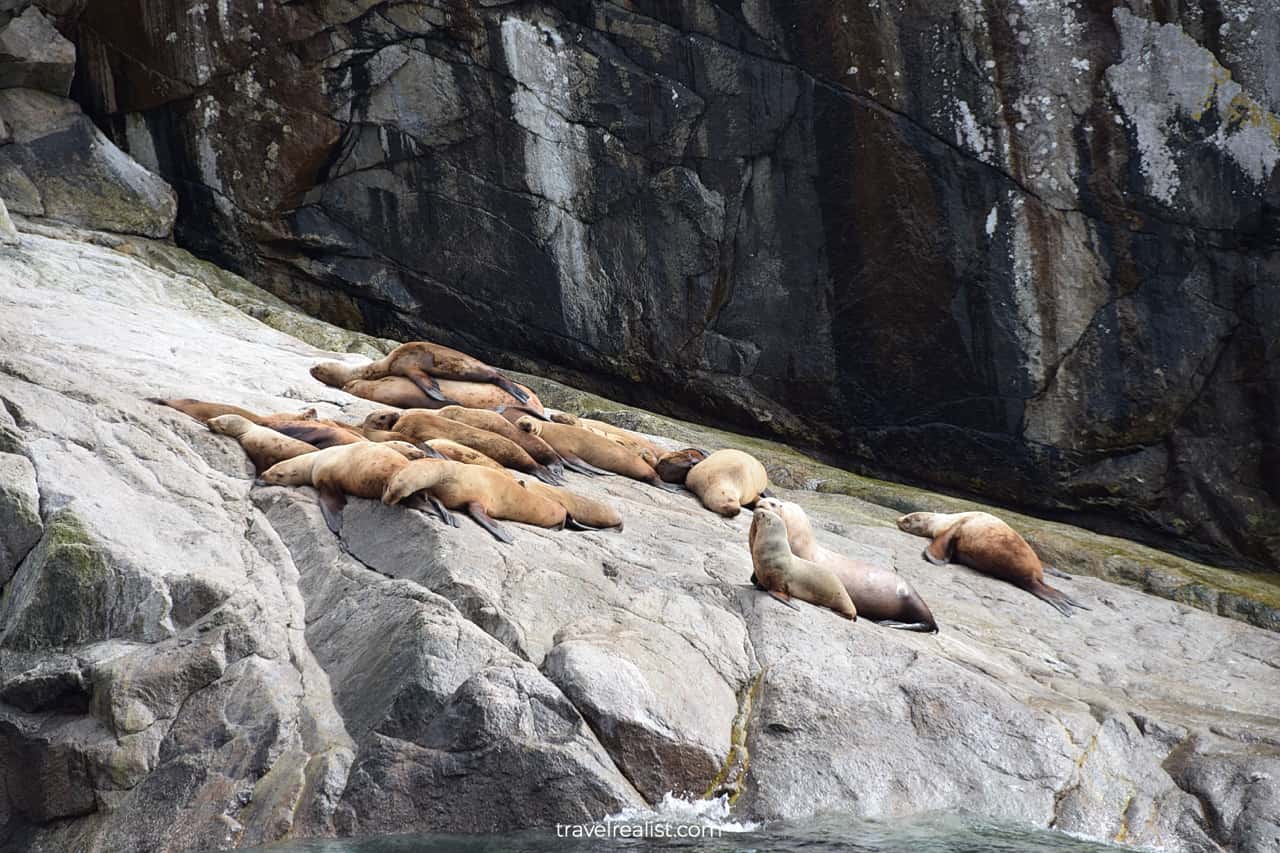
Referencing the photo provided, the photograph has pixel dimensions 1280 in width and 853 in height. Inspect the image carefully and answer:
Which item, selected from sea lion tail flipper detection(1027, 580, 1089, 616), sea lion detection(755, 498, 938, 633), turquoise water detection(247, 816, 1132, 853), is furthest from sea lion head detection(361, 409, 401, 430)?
sea lion tail flipper detection(1027, 580, 1089, 616)

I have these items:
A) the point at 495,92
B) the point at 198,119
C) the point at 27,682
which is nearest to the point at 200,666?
the point at 27,682

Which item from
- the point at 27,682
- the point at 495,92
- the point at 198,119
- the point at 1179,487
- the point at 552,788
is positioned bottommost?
the point at 27,682

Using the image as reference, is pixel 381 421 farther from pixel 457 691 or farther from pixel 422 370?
pixel 457 691

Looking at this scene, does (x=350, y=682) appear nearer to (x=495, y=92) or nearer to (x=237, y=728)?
(x=237, y=728)

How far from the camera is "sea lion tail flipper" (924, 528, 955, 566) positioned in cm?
820

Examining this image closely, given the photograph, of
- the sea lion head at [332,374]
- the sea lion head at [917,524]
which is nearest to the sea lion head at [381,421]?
the sea lion head at [332,374]

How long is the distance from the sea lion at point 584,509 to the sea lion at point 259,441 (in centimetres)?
129

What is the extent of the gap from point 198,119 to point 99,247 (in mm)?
2294

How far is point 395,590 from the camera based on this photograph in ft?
16.6

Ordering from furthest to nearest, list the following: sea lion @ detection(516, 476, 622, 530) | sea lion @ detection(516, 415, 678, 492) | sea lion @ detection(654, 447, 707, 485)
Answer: sea lion @ detection(654, 447, 707, 485), sea lion @ detection(516, 415, 678, 492), sea lion @ detection(516, 476, 622, 530)

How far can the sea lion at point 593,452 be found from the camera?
8.68m

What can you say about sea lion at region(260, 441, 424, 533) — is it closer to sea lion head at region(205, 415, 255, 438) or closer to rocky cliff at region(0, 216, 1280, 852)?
rocky cliff at region(0, 216, 1280, 852)

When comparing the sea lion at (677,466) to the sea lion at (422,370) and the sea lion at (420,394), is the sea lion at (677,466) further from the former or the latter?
the sea lion at (422,370)

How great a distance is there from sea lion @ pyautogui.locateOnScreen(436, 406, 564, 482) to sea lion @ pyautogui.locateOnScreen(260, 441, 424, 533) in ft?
4.68
